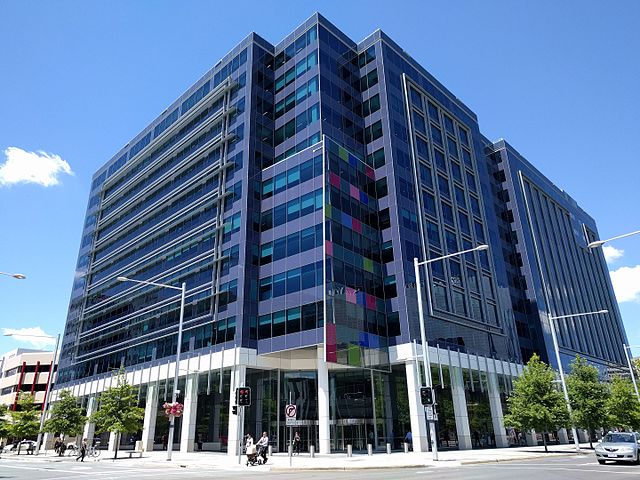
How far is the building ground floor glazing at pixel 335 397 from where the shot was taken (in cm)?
4209

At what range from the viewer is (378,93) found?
53812 millimetres

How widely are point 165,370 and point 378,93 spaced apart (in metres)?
37.9

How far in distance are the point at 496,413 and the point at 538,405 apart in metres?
11.1

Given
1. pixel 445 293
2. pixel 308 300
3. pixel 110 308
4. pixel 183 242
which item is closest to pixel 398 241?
pixel 445 293

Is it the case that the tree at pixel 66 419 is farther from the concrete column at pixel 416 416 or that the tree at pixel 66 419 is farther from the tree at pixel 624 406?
the tree at pixel 624 406

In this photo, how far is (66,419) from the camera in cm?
5206

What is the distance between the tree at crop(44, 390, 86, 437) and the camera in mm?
51500

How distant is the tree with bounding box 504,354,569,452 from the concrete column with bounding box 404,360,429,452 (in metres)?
7.26

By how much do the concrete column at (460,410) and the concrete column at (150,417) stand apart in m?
31.5

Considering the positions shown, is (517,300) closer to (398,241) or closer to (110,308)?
(398,241)

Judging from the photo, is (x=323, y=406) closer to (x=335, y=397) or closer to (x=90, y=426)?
(x=335, y=397)

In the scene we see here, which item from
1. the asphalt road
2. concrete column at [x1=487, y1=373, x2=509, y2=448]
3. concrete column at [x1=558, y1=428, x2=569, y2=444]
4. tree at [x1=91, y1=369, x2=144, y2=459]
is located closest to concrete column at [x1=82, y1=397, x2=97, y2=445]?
tree at [x1=91, y1=369, x2=144, y2=459]

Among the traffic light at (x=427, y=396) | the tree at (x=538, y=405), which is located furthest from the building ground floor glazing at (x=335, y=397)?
the traffic light at (x=427, y=396)

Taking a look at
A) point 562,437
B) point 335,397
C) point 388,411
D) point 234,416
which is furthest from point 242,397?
point 562,437
